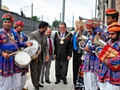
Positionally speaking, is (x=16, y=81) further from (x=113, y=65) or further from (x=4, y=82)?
(x=113, y=65)

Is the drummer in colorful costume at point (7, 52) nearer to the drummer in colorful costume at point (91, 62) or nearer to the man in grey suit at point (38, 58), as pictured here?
the man in grey suit at point (38, 58)

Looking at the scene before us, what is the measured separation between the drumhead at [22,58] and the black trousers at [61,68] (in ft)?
7.90

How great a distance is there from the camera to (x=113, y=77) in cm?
361

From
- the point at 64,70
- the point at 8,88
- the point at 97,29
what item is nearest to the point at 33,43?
the point at 8,88

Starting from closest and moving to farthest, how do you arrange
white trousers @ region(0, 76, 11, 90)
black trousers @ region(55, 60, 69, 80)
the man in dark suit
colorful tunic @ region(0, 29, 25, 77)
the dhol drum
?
colorful tunic @ region(0, 29, 25, 77), white trousers @ region(0, 76, 11, 90), the dhol drum, the man in dark suit, black trousers @ region(55, 60, 69, 80)

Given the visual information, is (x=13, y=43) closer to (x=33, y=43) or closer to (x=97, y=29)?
(x=33, y=43)

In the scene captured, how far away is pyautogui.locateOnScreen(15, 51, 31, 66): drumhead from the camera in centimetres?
470

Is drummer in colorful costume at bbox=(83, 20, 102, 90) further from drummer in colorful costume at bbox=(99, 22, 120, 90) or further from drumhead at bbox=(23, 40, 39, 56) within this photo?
drumhead at bbox=(23, 40, 39, 56)

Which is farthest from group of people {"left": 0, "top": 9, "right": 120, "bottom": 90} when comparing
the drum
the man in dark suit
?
the drum

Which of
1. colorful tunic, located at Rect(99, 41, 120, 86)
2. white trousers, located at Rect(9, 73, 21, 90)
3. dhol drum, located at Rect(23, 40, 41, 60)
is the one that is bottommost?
white trousers, located at Rect(9, 73, 21, 90)

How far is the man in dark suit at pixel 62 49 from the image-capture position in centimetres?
695

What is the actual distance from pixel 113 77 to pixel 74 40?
286cm

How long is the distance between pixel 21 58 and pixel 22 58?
0.03 meters

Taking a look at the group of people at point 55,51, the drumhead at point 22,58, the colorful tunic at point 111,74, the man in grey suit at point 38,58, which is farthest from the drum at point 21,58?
the colorful tunic at point 111,74
